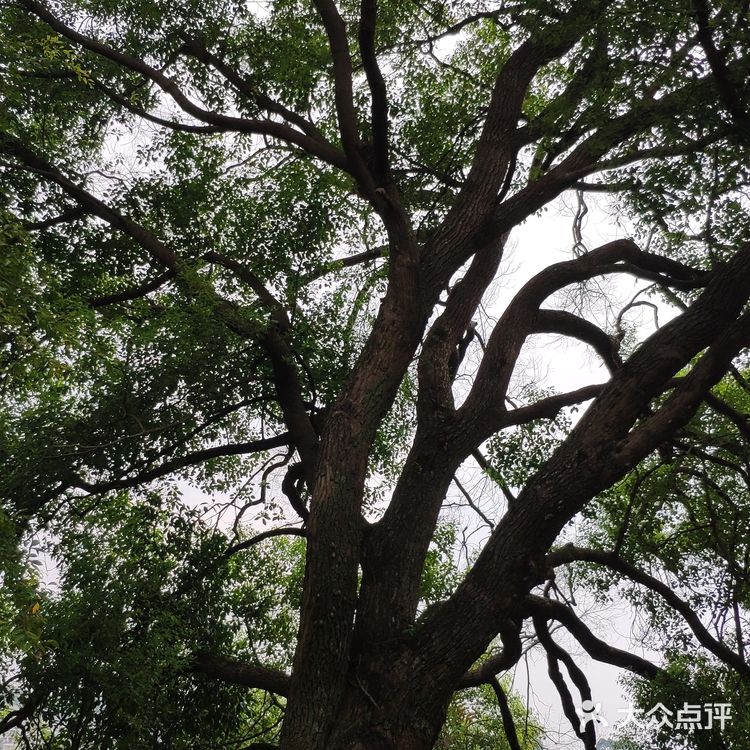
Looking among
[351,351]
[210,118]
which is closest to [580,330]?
[351,351]

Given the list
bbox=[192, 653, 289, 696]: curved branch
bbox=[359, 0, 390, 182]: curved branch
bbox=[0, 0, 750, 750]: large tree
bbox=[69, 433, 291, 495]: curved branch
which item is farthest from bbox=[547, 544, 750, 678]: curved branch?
bbox=[359, 0, 390, 182]: curved branch

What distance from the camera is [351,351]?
18.4 feet

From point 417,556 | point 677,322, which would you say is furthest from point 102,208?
point 677,322

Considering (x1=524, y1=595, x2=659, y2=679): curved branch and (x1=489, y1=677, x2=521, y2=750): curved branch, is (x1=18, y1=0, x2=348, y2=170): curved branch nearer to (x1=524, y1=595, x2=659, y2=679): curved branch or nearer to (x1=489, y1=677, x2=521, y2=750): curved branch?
(x1=524, y1=595, x2=659, y2=679): curved branch

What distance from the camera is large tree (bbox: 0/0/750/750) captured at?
350cm

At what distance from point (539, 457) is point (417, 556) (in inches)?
76.4

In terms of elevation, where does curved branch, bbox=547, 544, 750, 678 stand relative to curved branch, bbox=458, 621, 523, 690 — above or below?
above

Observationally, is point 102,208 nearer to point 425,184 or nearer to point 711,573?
point 425,184

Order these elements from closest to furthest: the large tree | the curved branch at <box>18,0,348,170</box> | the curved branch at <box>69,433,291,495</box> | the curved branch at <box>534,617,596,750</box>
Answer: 1. the large tree
2. the curved branch at <box>18,0,348,170</box>
3. the curved branch at <box>69,433,291,495</box>
4. the curved branch at <box>534,617,596,750</box>

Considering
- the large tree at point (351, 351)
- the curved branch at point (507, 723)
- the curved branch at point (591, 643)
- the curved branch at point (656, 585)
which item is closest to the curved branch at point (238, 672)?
the large tree at point (351, 351)

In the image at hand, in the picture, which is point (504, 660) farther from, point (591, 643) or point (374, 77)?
point (374, 77)

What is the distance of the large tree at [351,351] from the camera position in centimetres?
350

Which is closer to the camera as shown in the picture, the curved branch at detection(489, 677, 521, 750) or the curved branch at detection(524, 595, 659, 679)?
the curved branch at detection(524, 595, 659, 679)

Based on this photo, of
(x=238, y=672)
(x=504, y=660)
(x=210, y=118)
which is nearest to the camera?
(x=238, y=672)
